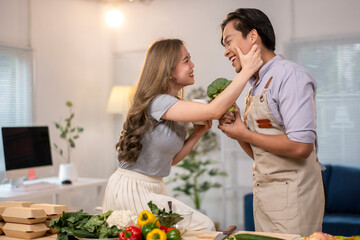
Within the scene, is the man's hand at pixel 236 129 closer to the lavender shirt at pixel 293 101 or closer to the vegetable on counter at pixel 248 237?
the lavender shirt at pixel 293 101

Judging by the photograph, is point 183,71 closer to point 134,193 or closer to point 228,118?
point 228,118

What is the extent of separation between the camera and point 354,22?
4.95 m

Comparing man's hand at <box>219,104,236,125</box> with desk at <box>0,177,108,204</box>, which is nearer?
man's hand at <box>219,104,236,125</box>

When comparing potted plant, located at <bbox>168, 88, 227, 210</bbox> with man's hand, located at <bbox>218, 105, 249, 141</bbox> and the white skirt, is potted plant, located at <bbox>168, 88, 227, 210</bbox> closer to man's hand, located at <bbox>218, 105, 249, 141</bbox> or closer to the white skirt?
the white skirt

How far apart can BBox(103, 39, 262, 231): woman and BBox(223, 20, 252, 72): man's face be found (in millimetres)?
89

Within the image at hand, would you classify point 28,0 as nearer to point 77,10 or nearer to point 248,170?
point 77,10

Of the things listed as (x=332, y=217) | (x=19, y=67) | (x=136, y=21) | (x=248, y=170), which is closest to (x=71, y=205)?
(x=19, y=67)

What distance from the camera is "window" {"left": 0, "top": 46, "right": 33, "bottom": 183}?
15.6 feet

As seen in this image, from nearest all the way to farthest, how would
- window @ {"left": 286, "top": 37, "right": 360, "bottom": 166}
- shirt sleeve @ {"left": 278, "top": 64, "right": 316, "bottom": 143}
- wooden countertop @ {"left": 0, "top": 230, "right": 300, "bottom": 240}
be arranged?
wooden countertop @ {"left": 0, "top": 230, "right": 300, "bottom": 240} < shirt sleeve @ {"left": 278, "top": 64, "right": 316, "bottom": 143} < window @ {"left": 286, "top": 37, "right": 360, "bottom": 166}

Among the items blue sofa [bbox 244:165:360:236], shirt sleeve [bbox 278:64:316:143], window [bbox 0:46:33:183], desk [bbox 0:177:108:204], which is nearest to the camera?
shirt sleeve [bbox 278:64:316:143]

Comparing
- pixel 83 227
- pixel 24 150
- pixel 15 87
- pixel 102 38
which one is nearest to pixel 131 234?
pixel 83 227

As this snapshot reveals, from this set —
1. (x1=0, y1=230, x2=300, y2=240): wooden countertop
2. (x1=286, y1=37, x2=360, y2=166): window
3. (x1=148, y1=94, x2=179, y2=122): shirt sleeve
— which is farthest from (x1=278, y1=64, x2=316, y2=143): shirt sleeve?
(x1=286, y1=37, x2=360, y2=166): window

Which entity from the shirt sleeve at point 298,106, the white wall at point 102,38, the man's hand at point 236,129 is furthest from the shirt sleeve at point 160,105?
the white wall at point 102,38

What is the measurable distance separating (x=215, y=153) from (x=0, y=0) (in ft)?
10.6
